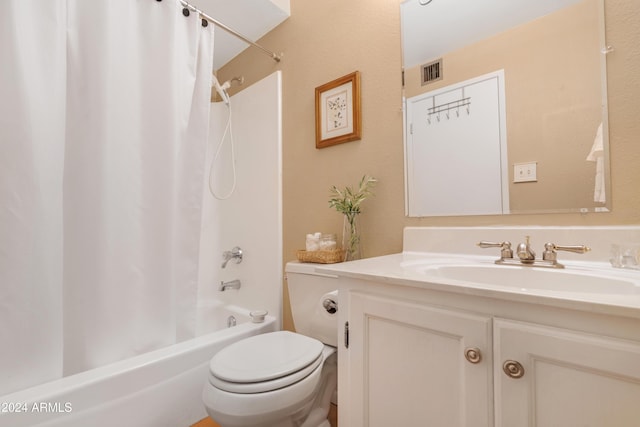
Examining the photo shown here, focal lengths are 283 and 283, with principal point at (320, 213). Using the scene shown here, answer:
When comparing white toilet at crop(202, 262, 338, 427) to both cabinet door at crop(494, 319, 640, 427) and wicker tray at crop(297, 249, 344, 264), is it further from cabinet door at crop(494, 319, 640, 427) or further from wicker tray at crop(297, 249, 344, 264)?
cabinet door at crop(494, 319, 640, 427)

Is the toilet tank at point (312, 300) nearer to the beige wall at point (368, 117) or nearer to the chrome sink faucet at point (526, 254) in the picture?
the beige wall at point (368, 117)

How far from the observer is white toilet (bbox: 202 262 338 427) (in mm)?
836

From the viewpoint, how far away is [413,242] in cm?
118

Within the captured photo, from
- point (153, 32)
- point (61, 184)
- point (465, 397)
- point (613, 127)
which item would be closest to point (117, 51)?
point (153, 32)

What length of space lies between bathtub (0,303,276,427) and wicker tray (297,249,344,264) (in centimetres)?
49

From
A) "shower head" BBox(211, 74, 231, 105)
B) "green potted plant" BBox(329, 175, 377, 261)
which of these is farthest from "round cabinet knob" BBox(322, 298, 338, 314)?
"shower head" BBox(211, 74, 231, 105)

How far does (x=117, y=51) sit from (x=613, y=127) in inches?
69.1

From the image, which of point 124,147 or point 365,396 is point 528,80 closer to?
point 365,396

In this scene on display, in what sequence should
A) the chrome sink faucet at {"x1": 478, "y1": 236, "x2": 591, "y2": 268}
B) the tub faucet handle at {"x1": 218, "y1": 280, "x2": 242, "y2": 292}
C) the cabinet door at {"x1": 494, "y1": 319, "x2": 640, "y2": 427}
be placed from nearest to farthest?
the cabinet door at {"x1": 494, "y1": 319, "x2": 640, "y2": 427}
the chrome sink faucet at {"x1": 478, "y1": 236, "x2": 591, "y2": 268}
the tub faucet handle at {"x1": 218, "y1": 280, "x2": 242, "y2": 292}

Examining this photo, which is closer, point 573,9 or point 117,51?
point 573,9

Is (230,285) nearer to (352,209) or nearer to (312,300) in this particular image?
(312,300)

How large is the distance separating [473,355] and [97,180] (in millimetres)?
1325

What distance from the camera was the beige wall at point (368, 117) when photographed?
82cm

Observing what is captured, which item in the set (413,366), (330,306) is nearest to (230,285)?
(330,306)
